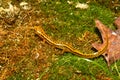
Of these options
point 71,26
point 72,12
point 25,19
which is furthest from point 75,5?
point 25,19

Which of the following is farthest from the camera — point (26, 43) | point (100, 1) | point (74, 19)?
point (100, 1)

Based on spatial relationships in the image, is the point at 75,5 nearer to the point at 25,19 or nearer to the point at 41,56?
the point at 25,19

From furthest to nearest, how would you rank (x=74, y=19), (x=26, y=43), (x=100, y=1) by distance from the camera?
(x=100, y=1), (x=74, y=19), (x=26, y=43)

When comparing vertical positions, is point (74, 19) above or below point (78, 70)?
above

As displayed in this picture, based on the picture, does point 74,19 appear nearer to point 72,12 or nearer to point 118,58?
point 72,12

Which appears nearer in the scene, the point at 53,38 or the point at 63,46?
the point at 63,46

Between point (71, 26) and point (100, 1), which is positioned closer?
point (71, 26)
